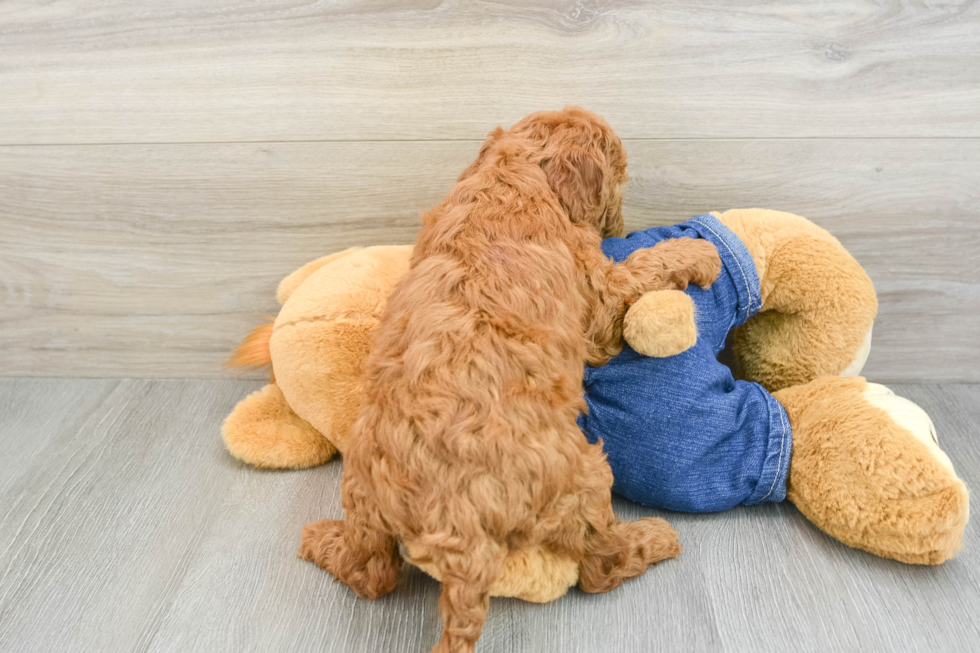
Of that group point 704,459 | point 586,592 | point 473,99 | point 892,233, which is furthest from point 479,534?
point 892,233

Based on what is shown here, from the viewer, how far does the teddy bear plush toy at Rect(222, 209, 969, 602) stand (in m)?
0.94

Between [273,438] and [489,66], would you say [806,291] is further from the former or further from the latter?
[273,438]

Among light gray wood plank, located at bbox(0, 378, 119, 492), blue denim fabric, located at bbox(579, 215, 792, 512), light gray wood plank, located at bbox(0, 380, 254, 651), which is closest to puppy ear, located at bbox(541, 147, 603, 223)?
blue denim fabric, located at bbox(579, 215, 792, 512)

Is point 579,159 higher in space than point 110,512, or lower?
higher

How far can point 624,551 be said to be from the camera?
945 millimetres

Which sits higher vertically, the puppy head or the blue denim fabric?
the puppy head

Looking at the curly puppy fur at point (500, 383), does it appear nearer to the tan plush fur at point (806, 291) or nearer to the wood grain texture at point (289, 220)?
the tan plush fur at point (806, 291)

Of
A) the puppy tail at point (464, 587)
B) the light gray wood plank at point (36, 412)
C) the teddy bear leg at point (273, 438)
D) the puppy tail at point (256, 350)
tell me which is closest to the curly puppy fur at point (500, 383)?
the puppy tail at point (464, 587)

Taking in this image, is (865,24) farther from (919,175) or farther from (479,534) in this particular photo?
(479,534)

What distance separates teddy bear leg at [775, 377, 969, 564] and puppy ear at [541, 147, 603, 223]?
1.60 feet

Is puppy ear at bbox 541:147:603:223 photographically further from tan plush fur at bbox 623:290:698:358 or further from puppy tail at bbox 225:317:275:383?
puppy tail at bbox 225:317:275:383

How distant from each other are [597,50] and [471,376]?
27.7 inches

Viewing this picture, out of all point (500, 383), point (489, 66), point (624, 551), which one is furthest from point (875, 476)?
point (489, 66)

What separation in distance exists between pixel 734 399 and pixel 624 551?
296 millimetres
